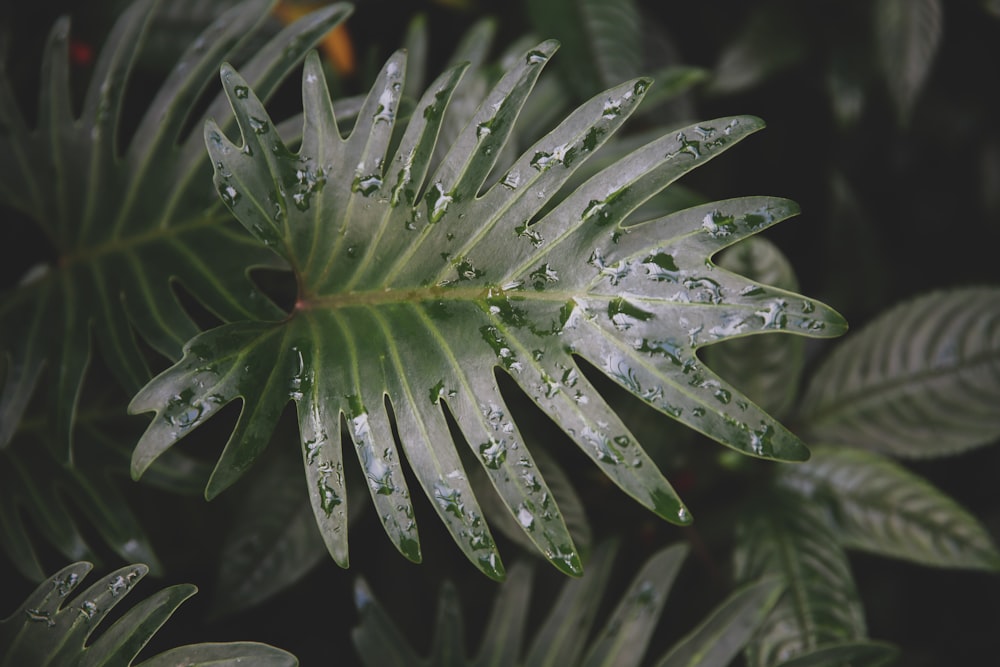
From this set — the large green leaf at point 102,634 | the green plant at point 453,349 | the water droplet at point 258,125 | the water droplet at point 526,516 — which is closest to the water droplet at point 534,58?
the green plant at point 453,349

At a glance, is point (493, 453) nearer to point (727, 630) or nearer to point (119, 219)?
point (727, 630)

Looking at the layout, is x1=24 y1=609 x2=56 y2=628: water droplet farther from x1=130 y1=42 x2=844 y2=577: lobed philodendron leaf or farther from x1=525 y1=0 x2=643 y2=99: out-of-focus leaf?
x1=525 y1=0 x2=643 y2=99: out-of-focus leaf

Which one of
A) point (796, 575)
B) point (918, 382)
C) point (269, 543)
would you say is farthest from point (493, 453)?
point (918, 382)

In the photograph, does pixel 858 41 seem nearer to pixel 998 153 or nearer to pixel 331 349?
pixel 998 153

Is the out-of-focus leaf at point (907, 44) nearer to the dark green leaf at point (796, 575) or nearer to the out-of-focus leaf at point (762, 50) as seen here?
the out-of-focus leaf at point (762, 50)

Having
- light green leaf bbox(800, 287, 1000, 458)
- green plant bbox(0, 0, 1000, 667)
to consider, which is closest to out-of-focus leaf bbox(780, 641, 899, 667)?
green plant bbox(0, 0, 1000, 667)

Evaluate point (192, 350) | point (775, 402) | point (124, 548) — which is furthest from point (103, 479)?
point (775, 402)
